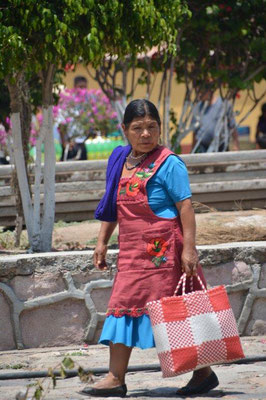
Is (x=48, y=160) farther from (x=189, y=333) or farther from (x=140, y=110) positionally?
(x=189, y=333)

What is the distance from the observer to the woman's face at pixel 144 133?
5.31m

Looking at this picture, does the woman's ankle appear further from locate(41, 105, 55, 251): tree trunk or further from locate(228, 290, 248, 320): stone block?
locate(41, 105, 55, 251): tree trunk

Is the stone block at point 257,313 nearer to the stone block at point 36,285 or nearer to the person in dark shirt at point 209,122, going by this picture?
the stone block at point 36,285

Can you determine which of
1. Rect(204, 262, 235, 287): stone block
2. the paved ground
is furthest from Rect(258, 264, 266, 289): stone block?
the paved ground

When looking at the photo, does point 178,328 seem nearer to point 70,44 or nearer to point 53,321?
point 53,321

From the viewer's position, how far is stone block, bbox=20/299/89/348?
267 inches

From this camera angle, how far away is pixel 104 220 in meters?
5.51

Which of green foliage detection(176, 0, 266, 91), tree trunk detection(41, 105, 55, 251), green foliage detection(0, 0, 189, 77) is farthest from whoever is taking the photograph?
green foliage detection(176, 0, 266, 91)

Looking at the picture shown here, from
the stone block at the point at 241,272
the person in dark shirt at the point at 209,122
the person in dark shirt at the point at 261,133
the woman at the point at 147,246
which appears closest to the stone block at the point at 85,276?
the stone block at the point at 241,272

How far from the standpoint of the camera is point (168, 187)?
5238 millimetres

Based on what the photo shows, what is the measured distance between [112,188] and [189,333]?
94 centimetres

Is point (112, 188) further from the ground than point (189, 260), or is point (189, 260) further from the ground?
point (112, 188)

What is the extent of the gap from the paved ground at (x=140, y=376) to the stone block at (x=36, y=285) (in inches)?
14.9

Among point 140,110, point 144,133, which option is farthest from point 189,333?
point 140,110
